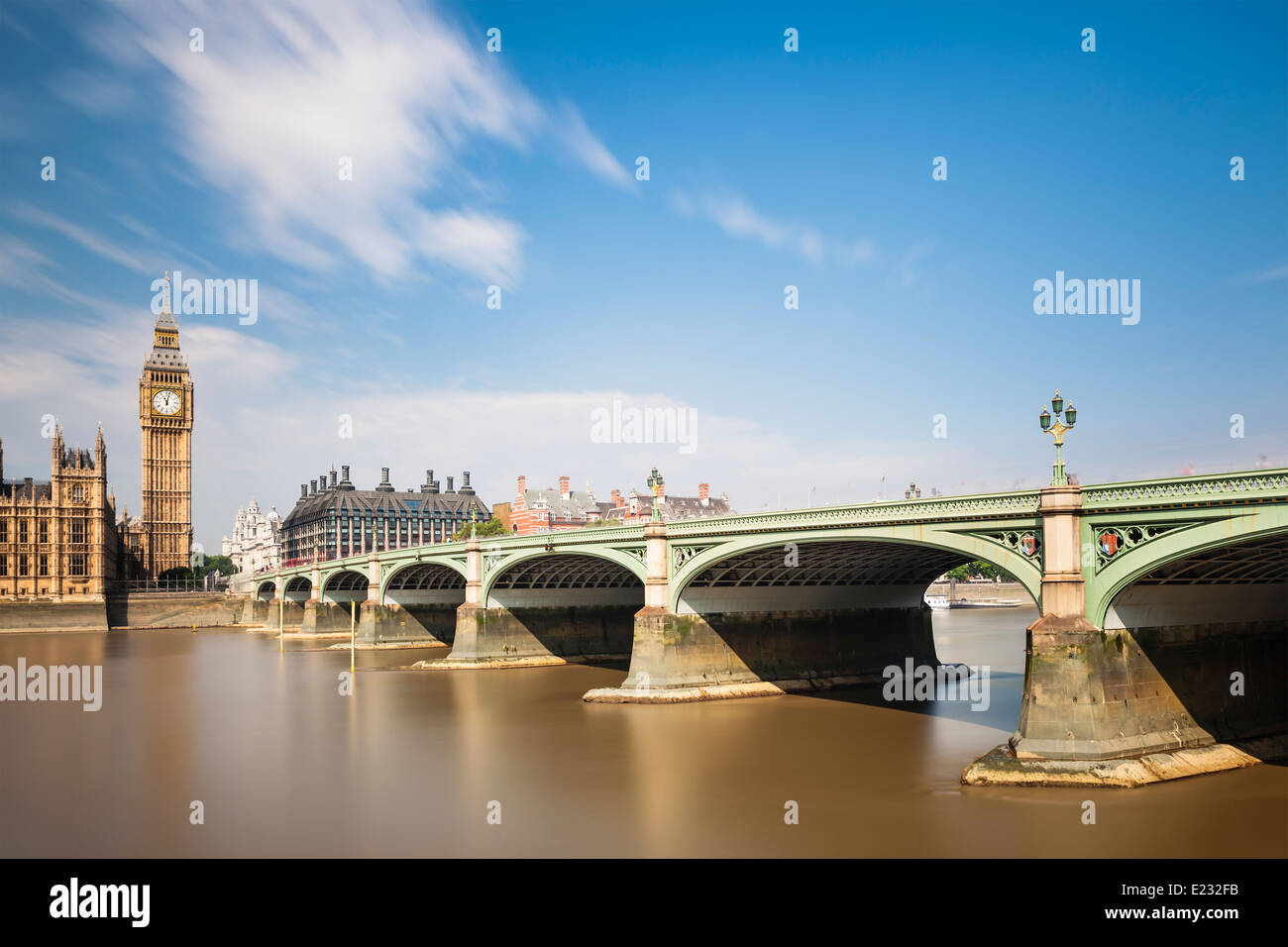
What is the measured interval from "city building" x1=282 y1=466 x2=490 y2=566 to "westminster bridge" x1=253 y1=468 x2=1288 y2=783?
112 metres

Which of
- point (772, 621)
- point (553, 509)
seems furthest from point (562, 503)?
point (772, 621)

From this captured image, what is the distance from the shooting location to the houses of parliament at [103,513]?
379 ft

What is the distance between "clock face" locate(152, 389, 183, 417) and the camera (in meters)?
155

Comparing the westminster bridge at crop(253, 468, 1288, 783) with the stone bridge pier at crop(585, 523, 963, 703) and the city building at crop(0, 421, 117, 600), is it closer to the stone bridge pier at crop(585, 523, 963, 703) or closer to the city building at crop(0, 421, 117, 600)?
the stone bridge pier at crop(585, 523, 963, 703)

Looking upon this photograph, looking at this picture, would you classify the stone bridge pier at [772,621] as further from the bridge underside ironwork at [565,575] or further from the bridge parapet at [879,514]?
the bridge underside ironwork at [565,575]

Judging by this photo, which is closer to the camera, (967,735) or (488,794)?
(488,794)

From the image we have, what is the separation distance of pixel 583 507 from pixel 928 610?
100814 millimetres

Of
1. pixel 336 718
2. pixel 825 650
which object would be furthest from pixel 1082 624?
pixel 336 718

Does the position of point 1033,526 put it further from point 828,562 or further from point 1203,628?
point 828,562

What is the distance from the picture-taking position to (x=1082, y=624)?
2581 cm
